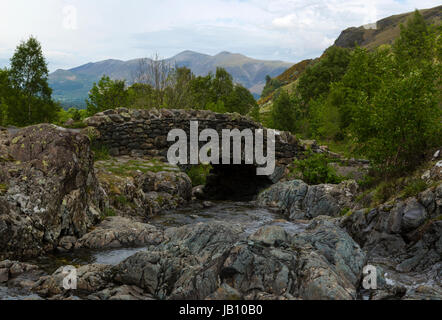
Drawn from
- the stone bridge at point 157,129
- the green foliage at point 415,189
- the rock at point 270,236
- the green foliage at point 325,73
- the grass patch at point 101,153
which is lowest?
the rock at point 270,236

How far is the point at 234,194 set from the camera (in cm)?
2527

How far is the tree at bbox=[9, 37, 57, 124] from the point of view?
1214 inches

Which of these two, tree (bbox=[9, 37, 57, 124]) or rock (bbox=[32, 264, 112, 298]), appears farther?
tree (bbox=[9, 37, 57, 124])

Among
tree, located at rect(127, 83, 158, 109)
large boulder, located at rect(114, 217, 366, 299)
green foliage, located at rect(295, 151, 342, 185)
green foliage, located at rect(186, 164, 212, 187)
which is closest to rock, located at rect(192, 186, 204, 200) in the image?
green foliage, located at rect(186, 164, 212, 187)

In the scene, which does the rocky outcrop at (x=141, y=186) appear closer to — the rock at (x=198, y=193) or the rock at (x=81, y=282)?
the rock at (x=198, y=193)

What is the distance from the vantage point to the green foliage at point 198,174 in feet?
76.5

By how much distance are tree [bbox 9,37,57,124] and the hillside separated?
102 metres

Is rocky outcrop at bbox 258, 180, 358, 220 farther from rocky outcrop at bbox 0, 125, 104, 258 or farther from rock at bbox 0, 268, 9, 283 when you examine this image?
rock at bbox 0, 268, 9, 283

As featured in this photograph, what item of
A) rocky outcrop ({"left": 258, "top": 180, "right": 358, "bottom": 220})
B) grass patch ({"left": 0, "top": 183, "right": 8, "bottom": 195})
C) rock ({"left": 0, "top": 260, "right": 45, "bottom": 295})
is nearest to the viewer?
rock ({"left": 0, "top": 260, "right": 45, "bottom": 295})

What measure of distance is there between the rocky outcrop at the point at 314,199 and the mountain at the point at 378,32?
433ft

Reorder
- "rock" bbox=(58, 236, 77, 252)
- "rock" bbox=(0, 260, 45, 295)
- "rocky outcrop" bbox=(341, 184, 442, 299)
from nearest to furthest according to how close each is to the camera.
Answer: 1. "rock" bbox=(0, 260, 45, 295)
2. "rocky outcrop" bbox=(341, 184, 442, 299)
3. "rock" bbox=(58, 236, 77, 252)

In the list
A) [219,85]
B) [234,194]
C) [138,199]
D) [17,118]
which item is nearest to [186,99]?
[234,194]

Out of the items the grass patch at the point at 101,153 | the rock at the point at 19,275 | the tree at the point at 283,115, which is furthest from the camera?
the tree at the point at 283,115

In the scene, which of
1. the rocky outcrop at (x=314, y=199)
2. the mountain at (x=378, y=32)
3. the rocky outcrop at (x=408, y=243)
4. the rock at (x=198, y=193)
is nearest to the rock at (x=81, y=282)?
the rocky outcrop at (x=408, y=243)
